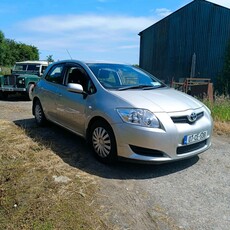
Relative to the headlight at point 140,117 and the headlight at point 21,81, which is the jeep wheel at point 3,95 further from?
the headlight at point 140,117

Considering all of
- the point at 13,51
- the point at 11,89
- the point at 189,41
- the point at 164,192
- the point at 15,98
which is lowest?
the point at 164,192

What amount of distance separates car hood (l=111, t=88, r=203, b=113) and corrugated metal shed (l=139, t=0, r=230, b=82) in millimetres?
13785

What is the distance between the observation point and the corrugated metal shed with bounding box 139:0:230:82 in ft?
53.0

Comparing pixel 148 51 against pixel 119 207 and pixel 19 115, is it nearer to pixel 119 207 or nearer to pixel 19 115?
pixel 19 115

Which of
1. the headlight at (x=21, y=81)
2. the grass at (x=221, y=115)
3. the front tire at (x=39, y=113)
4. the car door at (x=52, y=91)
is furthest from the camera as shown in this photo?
the headlight at (x=21, y=81)

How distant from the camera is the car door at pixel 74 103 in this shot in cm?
420

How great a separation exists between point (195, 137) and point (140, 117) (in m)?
0.86

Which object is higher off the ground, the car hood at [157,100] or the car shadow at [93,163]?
the car hood at [157,100]

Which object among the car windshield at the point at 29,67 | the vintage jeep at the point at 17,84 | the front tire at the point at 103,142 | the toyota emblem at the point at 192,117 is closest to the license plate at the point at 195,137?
the toyota emblem at the point at 192,117

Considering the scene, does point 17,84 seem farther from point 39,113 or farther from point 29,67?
point 39,113

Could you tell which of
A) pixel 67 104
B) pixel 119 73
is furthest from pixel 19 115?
pixel 119 73

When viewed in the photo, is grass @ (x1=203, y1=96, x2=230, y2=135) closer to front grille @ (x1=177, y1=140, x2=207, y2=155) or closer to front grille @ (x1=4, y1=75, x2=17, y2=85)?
front grille @ (x1=177, y1=140, x2=207, y2=155)

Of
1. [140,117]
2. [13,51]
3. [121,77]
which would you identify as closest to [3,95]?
[121,77]

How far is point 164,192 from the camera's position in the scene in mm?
3109
